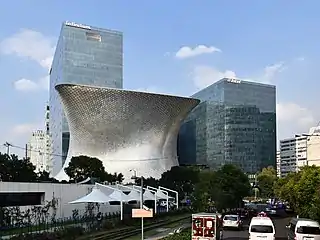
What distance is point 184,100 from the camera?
107 metres

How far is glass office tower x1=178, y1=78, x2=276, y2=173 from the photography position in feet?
478

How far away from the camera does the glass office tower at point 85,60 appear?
134 meters

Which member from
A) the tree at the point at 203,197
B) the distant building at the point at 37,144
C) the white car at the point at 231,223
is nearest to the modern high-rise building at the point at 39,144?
the distant building at the point at 37,144

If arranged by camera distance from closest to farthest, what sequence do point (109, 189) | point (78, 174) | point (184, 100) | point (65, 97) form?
point (109, 189) → point (78, 174) → point (65, 97) → point (184, 100)

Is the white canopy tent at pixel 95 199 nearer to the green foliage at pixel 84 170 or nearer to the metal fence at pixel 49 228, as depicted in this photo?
the metal fence at pixel 49 228

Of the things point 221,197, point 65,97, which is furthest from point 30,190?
point 65,97

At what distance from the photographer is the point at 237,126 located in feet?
481

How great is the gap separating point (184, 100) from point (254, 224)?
8295 centimetres

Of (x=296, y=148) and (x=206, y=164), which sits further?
(x=206, y=164)

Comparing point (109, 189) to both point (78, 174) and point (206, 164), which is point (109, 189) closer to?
point (78, 174)

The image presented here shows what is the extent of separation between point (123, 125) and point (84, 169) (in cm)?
2174

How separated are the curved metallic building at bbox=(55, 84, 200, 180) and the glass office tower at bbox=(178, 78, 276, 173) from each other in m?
36.5

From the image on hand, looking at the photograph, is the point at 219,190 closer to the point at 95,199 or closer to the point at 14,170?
the point at 95,199

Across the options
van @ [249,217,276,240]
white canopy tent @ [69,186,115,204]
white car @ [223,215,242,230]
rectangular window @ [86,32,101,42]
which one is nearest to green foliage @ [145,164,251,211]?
white car @ [223,215,242,230]
